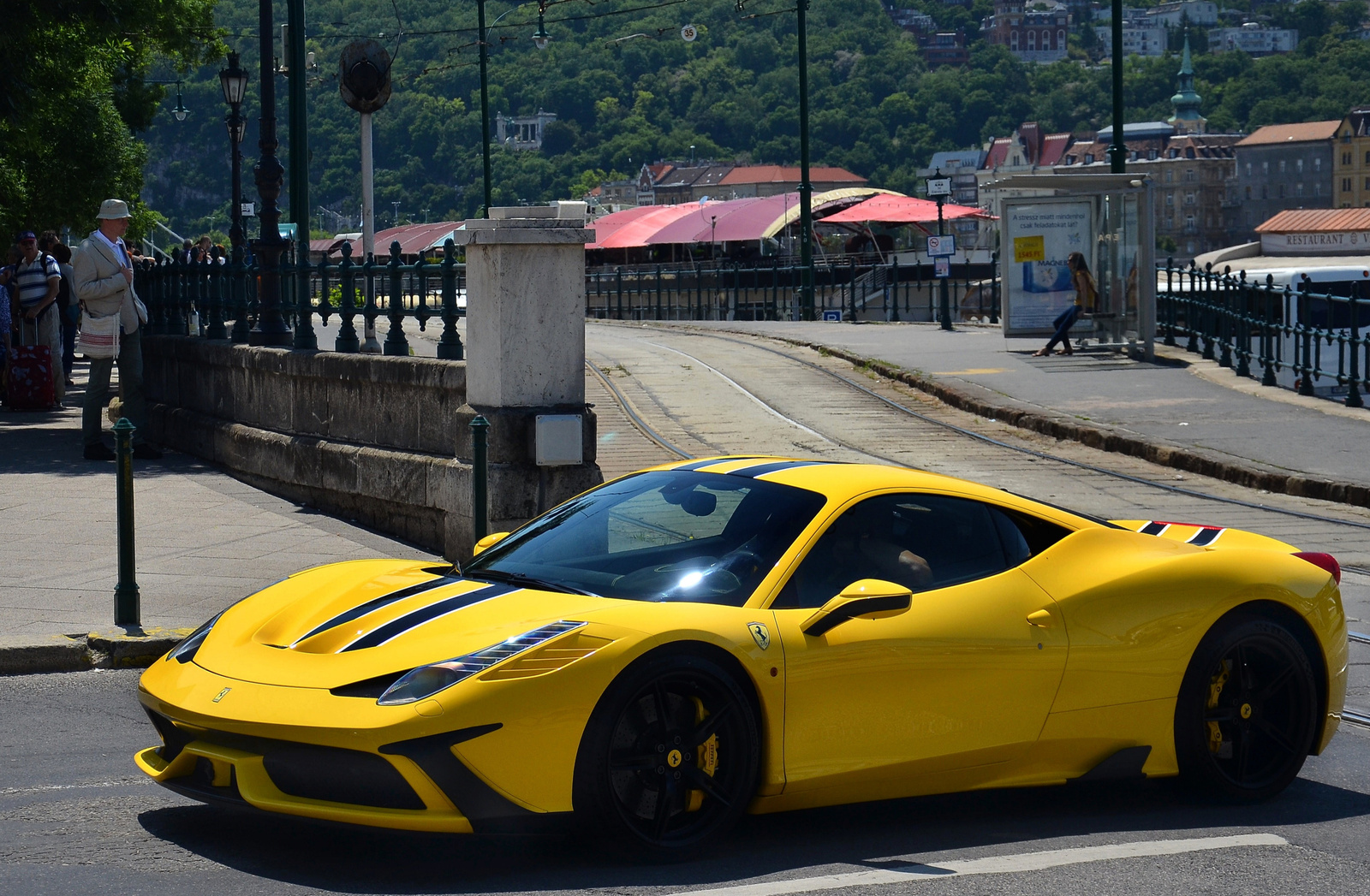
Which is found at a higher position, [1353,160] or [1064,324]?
[1353,160]

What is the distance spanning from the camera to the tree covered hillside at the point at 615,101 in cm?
6606

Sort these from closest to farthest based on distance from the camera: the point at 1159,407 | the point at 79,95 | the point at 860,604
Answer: the point at 860,604 < the point at 1159,407 < the point at 79,95

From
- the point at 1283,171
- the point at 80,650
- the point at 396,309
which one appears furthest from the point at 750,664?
the point at 1283,171

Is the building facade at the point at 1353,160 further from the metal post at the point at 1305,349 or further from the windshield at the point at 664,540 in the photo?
the windshield at the point at 664,540

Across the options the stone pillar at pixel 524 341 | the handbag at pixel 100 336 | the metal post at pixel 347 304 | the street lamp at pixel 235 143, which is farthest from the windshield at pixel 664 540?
the street lamp at pixel 235 143

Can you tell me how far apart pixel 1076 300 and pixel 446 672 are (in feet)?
62.7

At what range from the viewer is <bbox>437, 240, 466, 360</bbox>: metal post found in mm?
10008

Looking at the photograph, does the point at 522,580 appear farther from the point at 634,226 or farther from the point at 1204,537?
the point at 634,226

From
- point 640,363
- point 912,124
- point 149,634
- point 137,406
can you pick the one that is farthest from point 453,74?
point 912,124

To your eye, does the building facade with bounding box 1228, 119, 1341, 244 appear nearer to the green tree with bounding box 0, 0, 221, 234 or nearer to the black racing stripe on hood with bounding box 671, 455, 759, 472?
the green tree with bounding box 0, 0, 221, 234

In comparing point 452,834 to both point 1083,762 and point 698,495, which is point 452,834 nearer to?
point 698,495

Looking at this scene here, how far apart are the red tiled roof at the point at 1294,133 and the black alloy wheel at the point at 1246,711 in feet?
571

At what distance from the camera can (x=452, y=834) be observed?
4.88 metres

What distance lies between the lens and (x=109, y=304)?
43.2 ft
